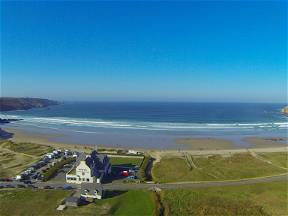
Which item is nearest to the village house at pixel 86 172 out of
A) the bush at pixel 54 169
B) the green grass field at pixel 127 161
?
the bush at pixel 54 169

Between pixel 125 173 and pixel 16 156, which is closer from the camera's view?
pixel 125 173

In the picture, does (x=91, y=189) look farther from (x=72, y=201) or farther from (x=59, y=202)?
(x=59, y=202)

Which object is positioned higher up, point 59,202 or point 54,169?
point 54,169

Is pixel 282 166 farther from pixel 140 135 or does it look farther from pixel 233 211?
pixel 140 135

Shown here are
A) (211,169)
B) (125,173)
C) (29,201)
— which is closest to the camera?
(29,201)

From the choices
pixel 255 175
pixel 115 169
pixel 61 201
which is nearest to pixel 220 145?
pixel 255 175

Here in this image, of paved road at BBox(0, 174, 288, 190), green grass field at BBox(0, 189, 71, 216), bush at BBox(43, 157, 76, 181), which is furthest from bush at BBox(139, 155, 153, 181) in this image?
bush at BBox(43, 157, 76, 181)

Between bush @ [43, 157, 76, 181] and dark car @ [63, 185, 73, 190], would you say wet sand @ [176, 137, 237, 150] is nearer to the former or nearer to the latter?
bush @ [43, 157, 76, 181]

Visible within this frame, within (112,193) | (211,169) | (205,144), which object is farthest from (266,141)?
(112,193)
